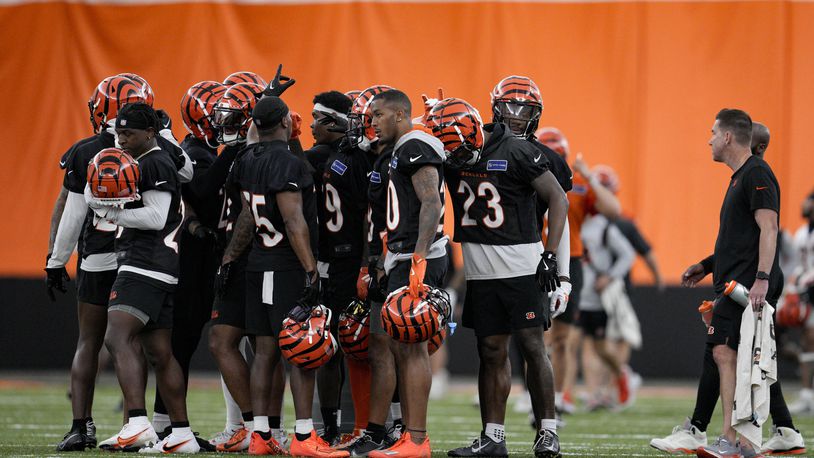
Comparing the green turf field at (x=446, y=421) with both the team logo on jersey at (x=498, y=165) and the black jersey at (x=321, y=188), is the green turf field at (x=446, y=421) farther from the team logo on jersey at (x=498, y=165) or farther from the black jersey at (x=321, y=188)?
the team logo on jersey at (x=498, y=165)

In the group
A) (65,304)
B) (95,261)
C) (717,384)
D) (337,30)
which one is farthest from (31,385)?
(717,384)

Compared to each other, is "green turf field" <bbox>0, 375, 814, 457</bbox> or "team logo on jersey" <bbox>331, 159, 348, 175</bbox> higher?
"team logo on jersey" <bbox>331, 159, 348, 175</bbox>

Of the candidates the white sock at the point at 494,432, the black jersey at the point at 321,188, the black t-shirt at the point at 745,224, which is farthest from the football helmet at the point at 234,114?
the black t-shirt at the point at 745,224

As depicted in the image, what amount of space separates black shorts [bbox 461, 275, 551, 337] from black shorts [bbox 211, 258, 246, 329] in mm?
1312

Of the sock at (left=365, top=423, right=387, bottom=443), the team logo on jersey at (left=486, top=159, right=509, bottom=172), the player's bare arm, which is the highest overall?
the team logo on jersey at (left=486, top=159, right=509, bottom=172)

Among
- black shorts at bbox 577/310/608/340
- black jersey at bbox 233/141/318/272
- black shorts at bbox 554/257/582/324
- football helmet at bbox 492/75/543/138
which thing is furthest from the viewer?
black shorts at bbox 577/310/608/340

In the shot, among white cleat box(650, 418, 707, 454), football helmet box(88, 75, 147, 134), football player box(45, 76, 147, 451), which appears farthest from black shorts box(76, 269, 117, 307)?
white cleat box(650, 418, 707, 454)

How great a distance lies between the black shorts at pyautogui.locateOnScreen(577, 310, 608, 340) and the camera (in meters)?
11.2

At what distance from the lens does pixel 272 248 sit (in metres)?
6.44

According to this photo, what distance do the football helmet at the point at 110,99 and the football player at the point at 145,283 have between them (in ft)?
1.32

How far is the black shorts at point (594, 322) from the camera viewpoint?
11.2 meters

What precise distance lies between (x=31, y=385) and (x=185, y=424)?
24.5 feet

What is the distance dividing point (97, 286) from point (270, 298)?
3.68 feet

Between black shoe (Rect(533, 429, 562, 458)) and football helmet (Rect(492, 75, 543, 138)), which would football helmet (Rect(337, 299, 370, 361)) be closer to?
black shoe (Rect(533, 429, 562, 458))
